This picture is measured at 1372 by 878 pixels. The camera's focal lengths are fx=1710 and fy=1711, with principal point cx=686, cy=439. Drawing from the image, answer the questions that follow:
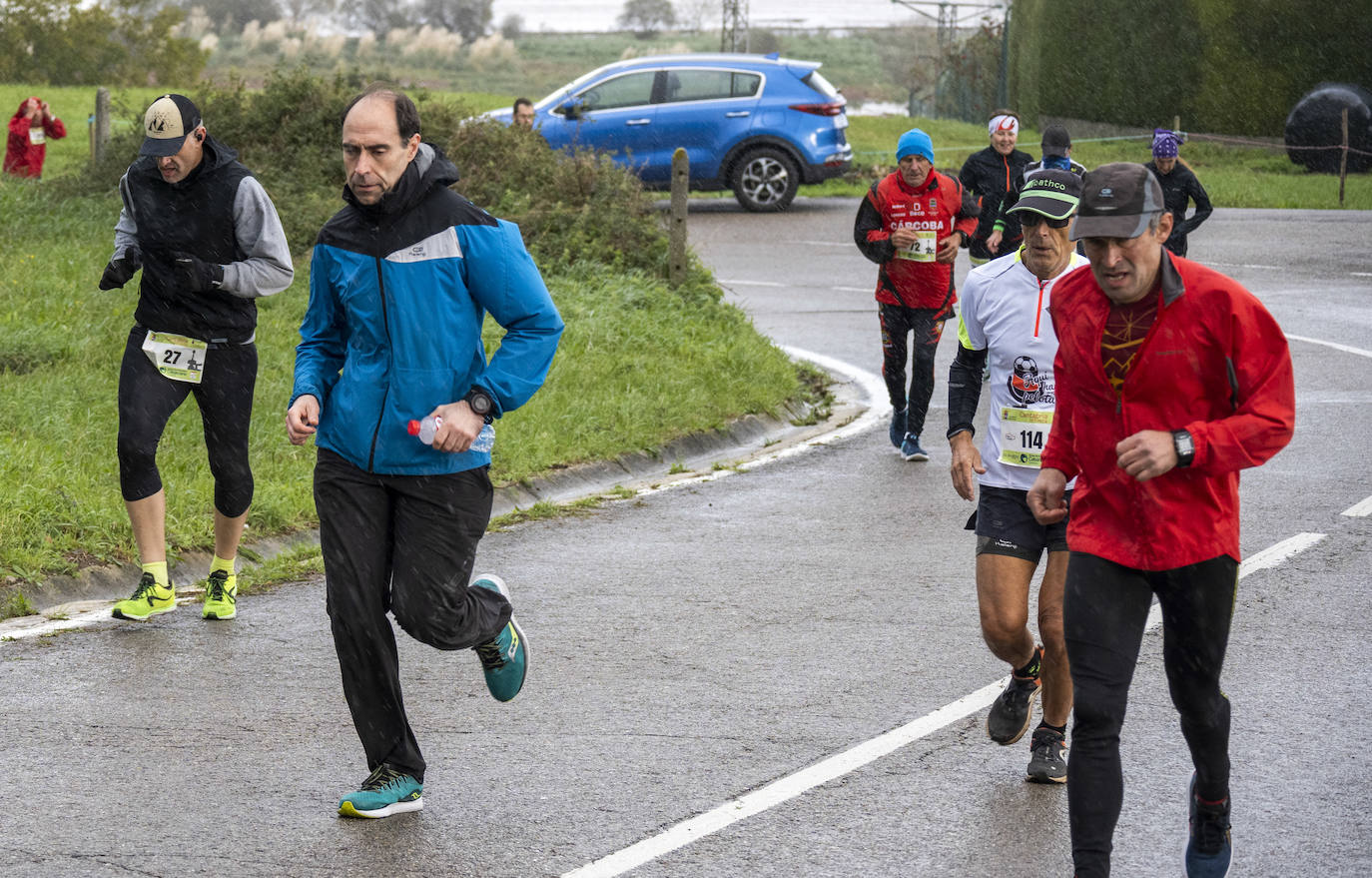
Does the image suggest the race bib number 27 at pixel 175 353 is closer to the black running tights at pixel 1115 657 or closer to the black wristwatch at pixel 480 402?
the black wristwatch at pixel 480 402

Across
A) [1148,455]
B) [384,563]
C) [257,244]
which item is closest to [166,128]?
[257,244]

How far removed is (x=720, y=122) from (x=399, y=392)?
65.8 ft

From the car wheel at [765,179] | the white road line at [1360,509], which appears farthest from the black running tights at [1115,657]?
the car wheel at [765,179]

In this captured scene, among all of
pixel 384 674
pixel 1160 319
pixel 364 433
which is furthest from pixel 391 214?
pixel 1160 319

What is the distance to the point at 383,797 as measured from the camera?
4.87 m

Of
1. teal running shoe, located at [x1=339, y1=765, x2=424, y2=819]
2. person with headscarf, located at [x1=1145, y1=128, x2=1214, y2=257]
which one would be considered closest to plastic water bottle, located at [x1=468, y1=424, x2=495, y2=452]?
teal running shoe, located at [x1=339, y1=765, x2=424, y2=819]

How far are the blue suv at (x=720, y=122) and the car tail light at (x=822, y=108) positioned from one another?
0.6 inches

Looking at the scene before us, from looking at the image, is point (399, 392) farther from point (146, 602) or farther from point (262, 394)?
point (262, 394)

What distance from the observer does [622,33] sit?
4333 inches

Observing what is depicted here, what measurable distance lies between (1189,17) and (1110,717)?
3368cm

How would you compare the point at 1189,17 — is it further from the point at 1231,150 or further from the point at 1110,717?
the point at 1110,717

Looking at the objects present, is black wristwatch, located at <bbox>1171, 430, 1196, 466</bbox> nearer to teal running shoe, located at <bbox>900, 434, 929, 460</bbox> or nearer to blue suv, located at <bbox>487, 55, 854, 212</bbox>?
teal running shoe, located at <bbox>900, 434, 929, 460</bbox>

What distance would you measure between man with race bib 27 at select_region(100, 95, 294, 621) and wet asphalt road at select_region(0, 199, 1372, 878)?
0.78 metres

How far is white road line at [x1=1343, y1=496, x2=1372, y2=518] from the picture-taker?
9.06 meters
